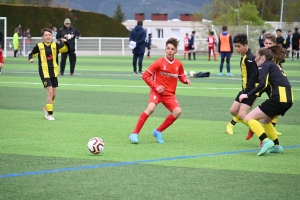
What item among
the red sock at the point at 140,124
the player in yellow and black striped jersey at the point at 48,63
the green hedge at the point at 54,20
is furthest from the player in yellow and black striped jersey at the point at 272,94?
the green hedge at the point at 54,20

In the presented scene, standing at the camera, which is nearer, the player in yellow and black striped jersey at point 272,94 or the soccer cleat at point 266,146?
the soccer cleat at point 266,146

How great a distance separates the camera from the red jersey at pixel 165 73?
36.2 ft

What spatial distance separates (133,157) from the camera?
951cm

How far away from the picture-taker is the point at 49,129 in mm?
12453

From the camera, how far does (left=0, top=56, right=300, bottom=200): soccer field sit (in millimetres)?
7438

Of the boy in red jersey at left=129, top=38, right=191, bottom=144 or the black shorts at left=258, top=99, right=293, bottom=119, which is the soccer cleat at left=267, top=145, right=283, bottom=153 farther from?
the boy in red jersey at left=129, top=38, right=191, bottom=144

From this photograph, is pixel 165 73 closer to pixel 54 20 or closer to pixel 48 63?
pixel 48 63

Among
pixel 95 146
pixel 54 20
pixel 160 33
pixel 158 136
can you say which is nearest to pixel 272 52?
pixel 158 136

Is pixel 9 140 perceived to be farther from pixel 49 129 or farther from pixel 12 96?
pixel 12 96

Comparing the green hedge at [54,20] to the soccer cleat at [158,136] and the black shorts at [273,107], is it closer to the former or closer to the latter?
the soccer cleat at [158,136]

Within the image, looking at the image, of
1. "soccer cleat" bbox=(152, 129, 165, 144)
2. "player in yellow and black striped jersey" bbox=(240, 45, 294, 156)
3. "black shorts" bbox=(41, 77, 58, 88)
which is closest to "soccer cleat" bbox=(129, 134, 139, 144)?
"soccer cleat" bbox=(152, 129, 165, 144)

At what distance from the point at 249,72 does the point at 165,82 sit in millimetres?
1457

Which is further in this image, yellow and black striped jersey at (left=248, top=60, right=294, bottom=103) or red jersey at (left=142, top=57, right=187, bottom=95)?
red jersey at (left=142, top=57, right=187, bottom=95)

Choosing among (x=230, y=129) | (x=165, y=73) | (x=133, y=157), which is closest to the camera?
(x=133, y=157)
